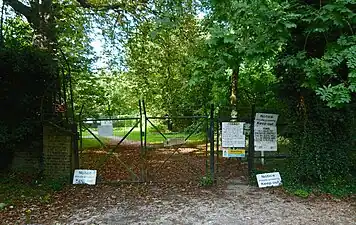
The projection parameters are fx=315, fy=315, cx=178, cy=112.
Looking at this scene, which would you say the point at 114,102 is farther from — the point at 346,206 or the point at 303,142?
the point at 346,206

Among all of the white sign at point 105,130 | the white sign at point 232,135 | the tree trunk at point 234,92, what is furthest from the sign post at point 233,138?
the white sign at point 105,130

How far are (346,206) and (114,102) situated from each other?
1423cm

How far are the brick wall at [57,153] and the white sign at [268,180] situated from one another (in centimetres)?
444

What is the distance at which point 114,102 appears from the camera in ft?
59.7

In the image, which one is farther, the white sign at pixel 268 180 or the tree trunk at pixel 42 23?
the tree trunk at pixel 42 23

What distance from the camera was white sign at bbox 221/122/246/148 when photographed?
7582 mm

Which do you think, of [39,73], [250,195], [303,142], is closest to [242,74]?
[303,142]

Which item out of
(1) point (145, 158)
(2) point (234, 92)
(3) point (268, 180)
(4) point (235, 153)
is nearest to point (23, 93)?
(1) point (145, 158)

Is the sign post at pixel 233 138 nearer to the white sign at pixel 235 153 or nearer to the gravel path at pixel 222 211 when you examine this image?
the white sign at pixel 235 153

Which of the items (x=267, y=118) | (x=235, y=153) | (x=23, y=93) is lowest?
(x=235, y=153)

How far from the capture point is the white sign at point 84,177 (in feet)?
24.2

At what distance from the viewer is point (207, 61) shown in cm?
694

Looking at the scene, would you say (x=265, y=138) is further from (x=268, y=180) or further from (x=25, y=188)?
(x=25, y=188)

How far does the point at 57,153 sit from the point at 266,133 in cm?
509
